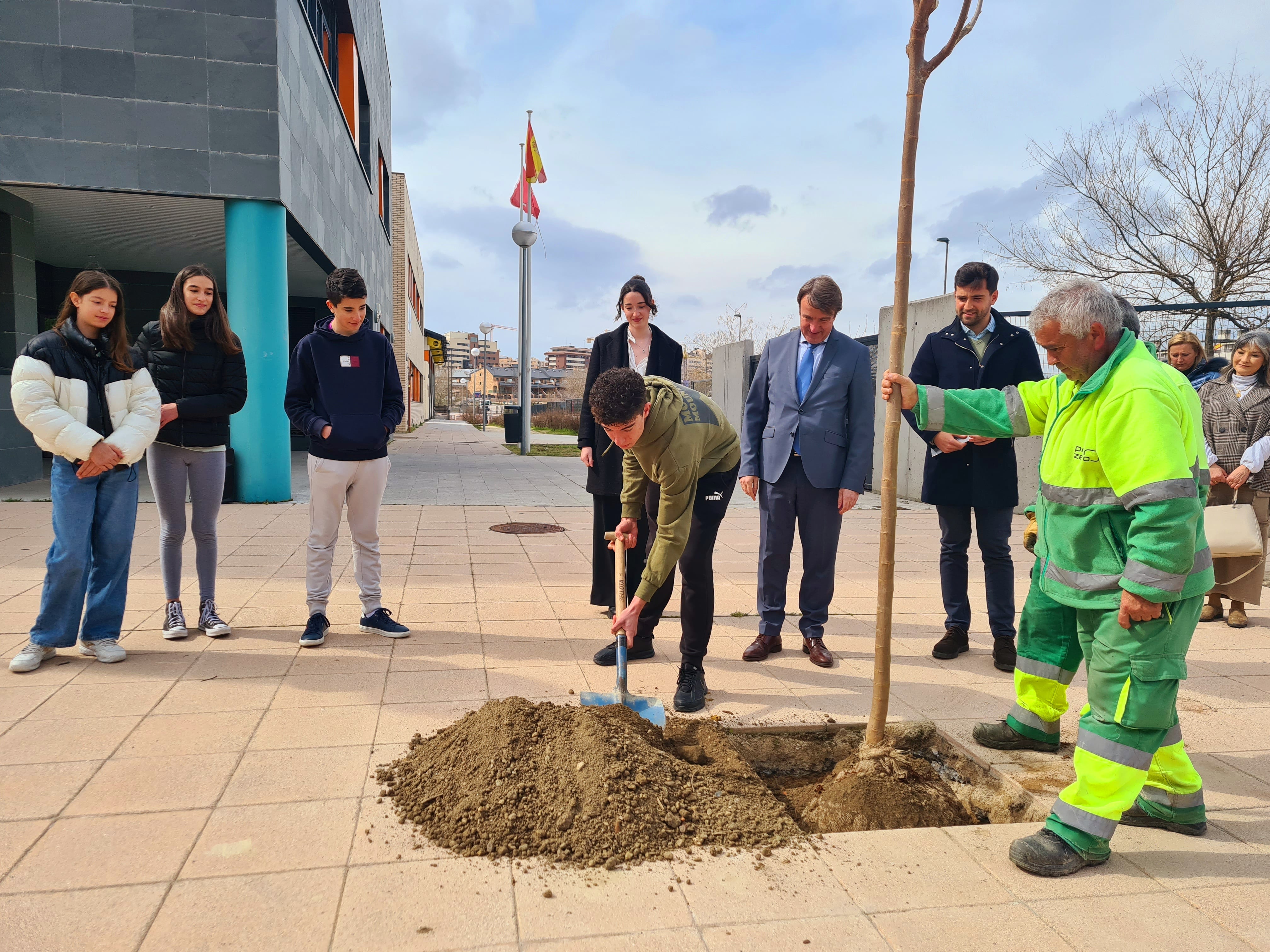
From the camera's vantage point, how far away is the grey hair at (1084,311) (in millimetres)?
2461

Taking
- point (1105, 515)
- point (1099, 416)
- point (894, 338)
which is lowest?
point (1105, 515)

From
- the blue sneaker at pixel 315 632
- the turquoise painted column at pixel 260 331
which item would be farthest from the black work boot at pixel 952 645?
the turquoise painted column at pixel 260 331

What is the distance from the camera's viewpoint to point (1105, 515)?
2459 millimetres

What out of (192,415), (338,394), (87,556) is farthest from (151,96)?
(87,556)

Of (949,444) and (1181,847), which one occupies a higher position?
(949,444)

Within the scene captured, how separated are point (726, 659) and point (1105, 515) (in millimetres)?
2234

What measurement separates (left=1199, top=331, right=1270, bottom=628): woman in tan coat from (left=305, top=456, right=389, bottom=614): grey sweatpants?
5197mm

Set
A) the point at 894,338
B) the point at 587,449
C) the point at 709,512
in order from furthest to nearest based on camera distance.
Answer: the point at 587,449, the point at 709,512, the point at 894,338

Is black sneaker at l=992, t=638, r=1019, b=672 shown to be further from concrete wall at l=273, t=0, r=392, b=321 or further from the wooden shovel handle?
concrete wall at l=273, t=0, r=392, b=321

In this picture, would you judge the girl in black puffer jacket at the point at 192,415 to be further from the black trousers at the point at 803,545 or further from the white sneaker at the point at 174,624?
the black trousers at the point at 803,545

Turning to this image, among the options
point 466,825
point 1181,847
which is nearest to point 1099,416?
point 1181,847

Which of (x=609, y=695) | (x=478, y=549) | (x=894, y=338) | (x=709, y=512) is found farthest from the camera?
(x=478, y=549)

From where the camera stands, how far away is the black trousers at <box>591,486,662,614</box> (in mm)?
4202

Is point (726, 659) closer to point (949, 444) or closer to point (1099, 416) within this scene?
point (949, 444)
